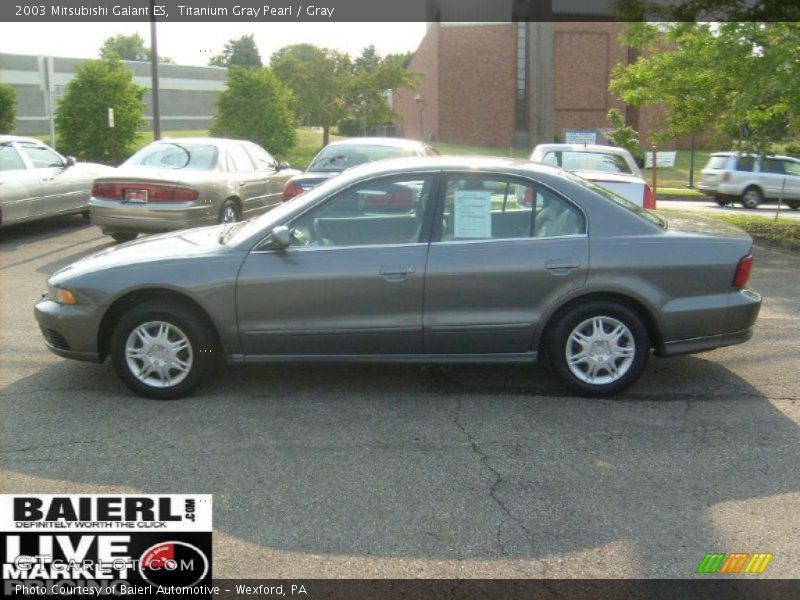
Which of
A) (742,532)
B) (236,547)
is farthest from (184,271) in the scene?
(742,532)

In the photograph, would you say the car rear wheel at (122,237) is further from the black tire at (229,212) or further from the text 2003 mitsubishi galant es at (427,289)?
the text 2003 mitsubishi galant es at (427,289)

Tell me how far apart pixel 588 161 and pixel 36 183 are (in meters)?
8.04

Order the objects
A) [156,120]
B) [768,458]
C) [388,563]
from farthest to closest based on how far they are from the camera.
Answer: [156,120]
[768,458]
[388,563]

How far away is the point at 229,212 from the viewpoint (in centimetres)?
1279

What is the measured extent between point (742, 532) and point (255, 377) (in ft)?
11.6

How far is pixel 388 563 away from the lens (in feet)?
12.6

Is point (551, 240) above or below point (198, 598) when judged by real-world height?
above

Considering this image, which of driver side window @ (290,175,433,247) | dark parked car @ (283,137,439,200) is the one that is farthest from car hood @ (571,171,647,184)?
driver side window @ (290,175,433,247)

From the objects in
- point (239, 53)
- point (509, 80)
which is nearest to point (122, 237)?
point (509, 80)

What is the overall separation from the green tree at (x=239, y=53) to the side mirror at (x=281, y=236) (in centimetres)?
9316

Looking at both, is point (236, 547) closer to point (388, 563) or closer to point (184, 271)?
A: point (388, 563)

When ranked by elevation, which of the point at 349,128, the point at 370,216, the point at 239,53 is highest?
the point at 239,53

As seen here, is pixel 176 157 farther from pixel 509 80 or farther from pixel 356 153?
pixel 509 80

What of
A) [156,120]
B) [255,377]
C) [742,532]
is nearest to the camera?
[742,532]
